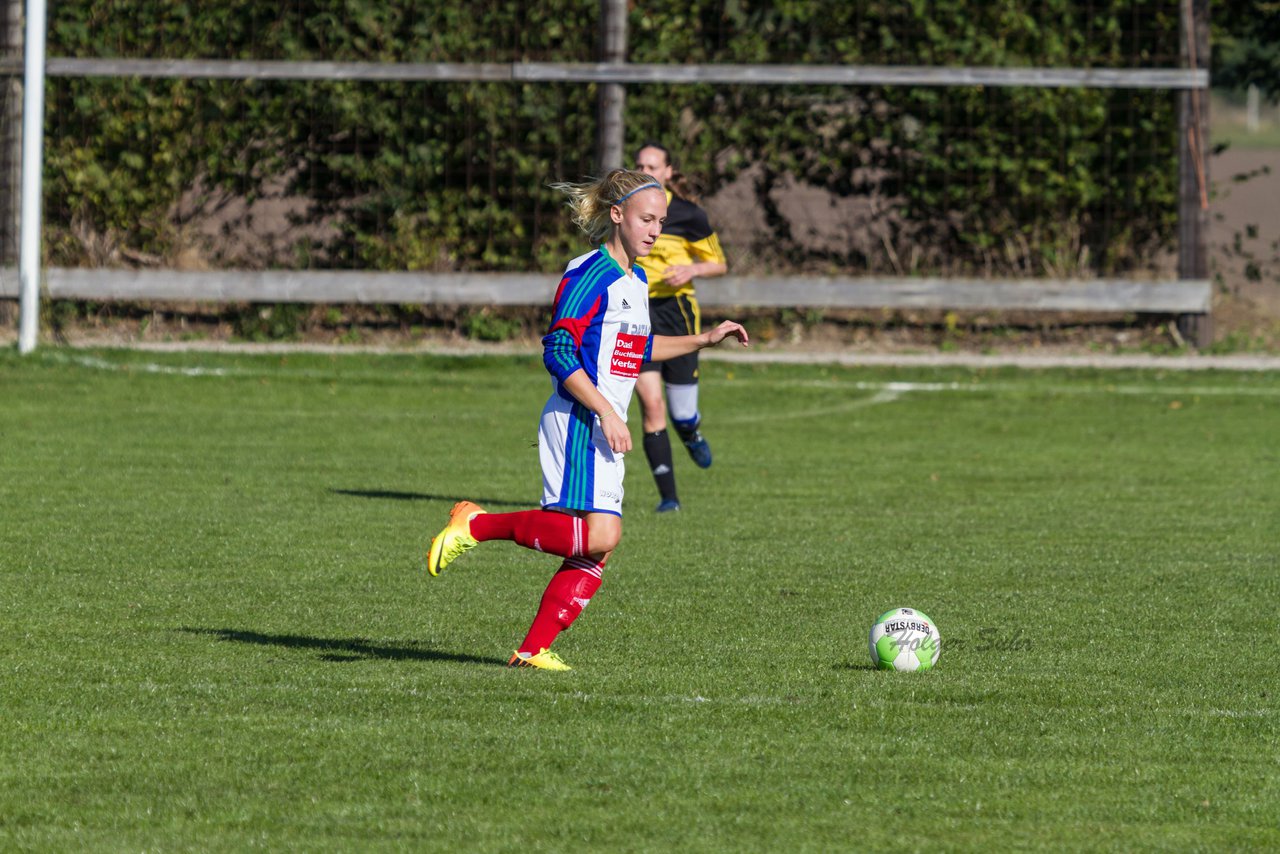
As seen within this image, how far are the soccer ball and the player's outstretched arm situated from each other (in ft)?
3.35

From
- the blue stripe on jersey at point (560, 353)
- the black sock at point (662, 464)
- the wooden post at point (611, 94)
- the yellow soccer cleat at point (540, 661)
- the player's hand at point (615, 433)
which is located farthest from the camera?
Answer: the wooden post at point (611, 94)

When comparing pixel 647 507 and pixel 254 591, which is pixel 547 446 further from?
pixel 647 507

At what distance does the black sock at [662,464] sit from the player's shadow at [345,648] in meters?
3.69

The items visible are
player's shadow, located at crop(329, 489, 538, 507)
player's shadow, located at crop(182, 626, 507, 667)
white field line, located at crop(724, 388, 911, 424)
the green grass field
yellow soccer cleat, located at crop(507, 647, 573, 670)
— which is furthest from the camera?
white field line, located at crop(724, 388, 911, 424)

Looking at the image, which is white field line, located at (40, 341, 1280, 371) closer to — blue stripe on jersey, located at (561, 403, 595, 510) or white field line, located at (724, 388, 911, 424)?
white field line, located at (724, 388, 911, 424)

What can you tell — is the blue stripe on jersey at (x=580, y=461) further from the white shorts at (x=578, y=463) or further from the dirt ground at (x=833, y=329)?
the dirt ground at (x=833, y=329)

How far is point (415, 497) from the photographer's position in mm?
10133

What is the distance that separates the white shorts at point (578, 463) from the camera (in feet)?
18.9

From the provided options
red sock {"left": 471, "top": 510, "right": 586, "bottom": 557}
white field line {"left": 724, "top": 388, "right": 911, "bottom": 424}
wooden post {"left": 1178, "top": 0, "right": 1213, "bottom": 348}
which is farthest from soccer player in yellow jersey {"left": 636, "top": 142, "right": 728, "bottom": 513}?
wooden post {"left": 1178, "top": 0, "right": 1213, "bottom": 348}

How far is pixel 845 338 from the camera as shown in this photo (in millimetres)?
18328

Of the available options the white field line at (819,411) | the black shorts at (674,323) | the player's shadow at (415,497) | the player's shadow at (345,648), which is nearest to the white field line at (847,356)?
the white field line at (819,411)

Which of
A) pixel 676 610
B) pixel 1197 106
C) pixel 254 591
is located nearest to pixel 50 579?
pixel 254 591

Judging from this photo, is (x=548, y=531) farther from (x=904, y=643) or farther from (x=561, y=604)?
(x=904, y=643)

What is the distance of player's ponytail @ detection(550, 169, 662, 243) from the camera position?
232 inches
